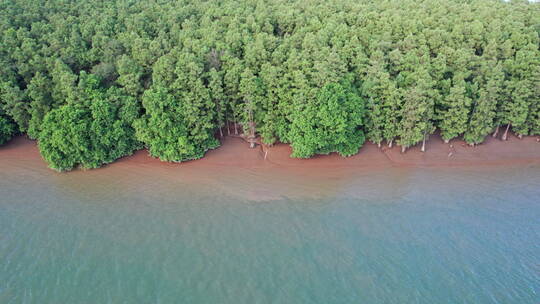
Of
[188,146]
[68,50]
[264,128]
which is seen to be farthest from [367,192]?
[68,50]

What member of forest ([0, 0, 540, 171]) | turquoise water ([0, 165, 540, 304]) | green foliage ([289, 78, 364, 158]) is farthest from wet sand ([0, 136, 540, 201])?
green foliage ([289, 78, 364, 158])

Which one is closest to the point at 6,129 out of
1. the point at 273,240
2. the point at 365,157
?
the point at 273,240

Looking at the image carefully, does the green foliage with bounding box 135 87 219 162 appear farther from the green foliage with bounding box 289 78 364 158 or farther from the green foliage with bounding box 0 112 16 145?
the green foliage with bounding box 0 112 16 145

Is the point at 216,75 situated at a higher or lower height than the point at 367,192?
higher

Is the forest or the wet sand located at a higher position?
the forest

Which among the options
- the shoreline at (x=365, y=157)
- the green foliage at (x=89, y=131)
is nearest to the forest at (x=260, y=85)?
the green foliage at (x=89, y=131)

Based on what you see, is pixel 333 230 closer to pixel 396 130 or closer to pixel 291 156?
pixel 291 156

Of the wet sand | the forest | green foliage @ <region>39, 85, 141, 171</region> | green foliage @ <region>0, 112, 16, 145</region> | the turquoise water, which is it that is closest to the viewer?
the turquoise water
